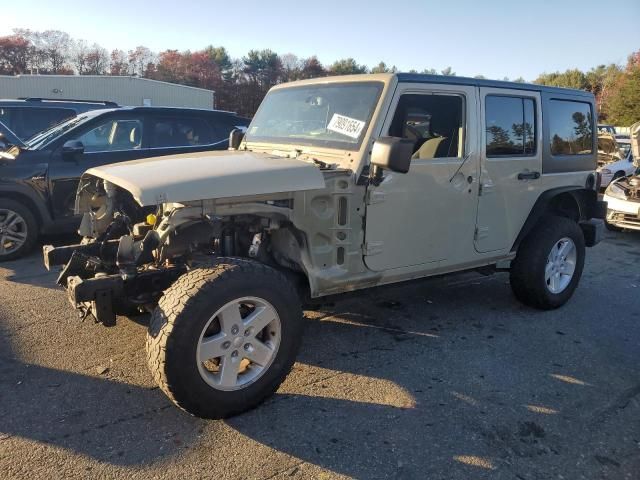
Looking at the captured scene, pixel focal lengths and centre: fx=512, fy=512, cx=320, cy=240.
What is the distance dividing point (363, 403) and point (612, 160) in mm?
14031

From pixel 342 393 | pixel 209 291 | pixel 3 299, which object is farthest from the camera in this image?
pixel 3 299

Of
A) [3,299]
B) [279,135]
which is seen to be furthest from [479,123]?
[3,299]

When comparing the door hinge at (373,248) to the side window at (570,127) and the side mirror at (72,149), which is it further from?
the side mirror at (72,149)

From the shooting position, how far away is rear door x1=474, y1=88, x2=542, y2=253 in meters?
4.18

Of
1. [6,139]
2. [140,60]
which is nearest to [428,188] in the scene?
[6,139]

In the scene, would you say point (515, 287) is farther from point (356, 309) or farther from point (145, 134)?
point (145, 134)

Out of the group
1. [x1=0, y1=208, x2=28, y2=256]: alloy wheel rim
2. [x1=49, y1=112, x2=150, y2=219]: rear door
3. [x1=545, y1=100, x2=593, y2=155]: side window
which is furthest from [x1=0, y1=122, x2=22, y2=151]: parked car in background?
[x1=545, y1=100, x2=593, y2=155]: side window

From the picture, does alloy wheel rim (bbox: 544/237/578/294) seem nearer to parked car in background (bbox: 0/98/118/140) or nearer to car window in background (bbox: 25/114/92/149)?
car window in background (bbox: 25/114/92/149)

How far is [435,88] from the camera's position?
3789 mm

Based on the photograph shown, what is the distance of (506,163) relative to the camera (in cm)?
430

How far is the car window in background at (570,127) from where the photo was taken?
4734 millimetres

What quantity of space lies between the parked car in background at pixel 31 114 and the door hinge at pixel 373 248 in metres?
7.19

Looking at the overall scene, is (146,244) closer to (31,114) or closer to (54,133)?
(54,133)

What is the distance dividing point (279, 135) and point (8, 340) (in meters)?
2.58
